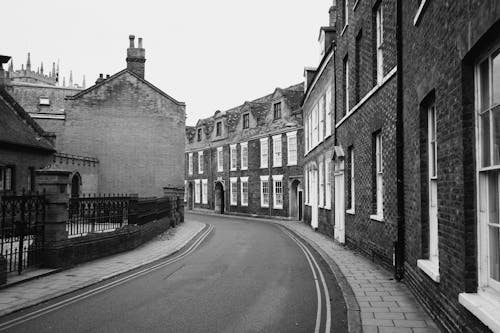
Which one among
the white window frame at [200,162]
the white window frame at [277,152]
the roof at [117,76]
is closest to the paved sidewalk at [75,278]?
the roof at [117,76]

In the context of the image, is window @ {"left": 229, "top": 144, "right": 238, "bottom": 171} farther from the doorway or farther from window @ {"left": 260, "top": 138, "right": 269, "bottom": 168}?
window @ {"left": 260, "top": 138, "right": 269, "bottom": 168}

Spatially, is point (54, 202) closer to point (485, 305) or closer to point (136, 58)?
point (485, 305)

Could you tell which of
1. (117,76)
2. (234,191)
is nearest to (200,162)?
(234,191)

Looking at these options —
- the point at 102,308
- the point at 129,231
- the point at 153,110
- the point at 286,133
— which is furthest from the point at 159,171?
the point at 102,308

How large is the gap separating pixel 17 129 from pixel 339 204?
15990mm

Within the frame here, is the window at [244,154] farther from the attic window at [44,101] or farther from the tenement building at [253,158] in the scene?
the attic window at [44,101]

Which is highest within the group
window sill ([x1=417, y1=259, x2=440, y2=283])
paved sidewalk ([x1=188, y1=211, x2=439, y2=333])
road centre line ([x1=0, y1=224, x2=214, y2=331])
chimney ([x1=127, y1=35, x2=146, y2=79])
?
chimney ([x1=127, y1=35, x2=146, y2=79])

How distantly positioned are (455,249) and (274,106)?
3130 cm

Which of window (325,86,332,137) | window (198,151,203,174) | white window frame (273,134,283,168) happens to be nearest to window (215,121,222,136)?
window (198,151,203,174)

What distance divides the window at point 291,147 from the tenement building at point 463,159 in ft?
85.2

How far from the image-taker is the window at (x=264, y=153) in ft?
120

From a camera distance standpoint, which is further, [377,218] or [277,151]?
[277,151]

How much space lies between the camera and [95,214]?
1284 centimetres

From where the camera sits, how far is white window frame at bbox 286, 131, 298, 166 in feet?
108
